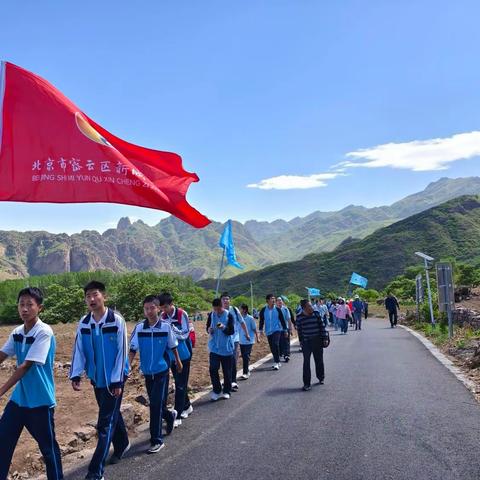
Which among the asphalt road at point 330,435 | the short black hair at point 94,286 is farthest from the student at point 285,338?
the short black hair at point 94,286

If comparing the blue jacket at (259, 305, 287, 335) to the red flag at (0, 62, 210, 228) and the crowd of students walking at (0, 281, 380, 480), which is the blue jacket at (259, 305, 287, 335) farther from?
the red flag at (0, 62, 210, 228)

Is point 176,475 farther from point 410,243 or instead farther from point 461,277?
point 410,243

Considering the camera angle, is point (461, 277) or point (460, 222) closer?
point (461, 277)

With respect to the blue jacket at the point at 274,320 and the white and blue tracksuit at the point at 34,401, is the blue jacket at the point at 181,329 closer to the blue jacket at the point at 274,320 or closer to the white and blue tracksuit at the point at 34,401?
the white and blue tracksuit at the point at 34,401

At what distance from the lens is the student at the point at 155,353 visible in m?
6.12

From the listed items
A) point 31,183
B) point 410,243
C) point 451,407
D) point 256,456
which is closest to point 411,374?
point 451,407

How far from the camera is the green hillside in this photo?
10375 cm

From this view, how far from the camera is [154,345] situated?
20.5ft

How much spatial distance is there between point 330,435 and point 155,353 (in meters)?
2.26

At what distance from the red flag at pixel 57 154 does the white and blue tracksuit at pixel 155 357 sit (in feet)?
4.45

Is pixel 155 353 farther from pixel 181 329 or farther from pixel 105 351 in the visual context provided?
pixel 181 329

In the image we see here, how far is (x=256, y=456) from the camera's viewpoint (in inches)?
221

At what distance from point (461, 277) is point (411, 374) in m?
37.4

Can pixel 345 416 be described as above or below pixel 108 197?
below
